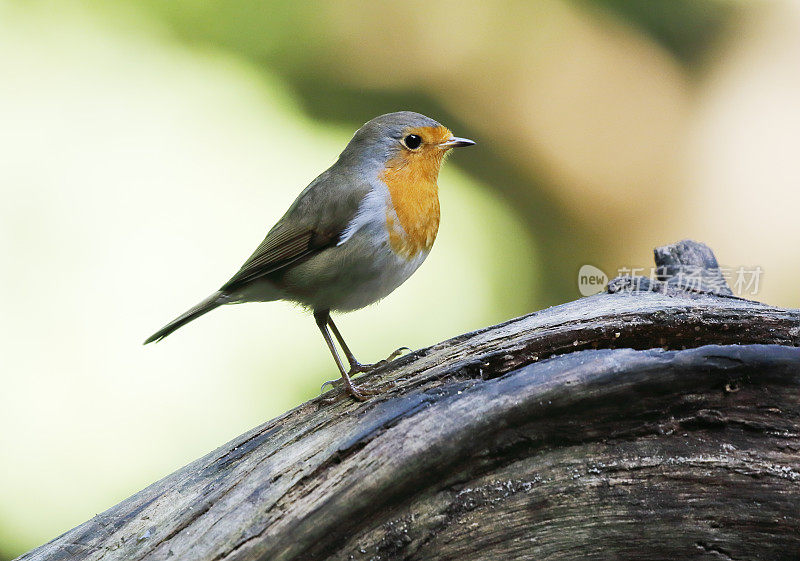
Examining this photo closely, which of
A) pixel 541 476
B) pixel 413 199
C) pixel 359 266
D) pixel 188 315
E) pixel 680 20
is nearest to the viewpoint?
pixel 541 476

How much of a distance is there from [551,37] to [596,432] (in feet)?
10.0

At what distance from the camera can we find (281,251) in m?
2.54

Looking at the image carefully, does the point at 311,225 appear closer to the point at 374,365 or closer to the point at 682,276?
the point at 374,365

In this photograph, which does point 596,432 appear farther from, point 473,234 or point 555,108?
point 555,108

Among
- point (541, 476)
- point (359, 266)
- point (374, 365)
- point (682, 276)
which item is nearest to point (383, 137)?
point (359, 266)

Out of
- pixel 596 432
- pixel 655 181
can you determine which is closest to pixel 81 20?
pixel 655 181

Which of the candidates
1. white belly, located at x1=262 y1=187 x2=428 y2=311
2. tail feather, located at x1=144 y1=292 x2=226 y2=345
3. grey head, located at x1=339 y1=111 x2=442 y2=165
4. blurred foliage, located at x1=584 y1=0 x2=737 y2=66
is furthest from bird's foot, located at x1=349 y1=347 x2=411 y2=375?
blurred foliage, located at x1=584 y1=0 x2=737 y2=66

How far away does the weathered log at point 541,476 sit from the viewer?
179cm

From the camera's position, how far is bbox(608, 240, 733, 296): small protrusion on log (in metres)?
2.48

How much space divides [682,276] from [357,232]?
3.57 ft

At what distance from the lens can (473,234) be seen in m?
4.10

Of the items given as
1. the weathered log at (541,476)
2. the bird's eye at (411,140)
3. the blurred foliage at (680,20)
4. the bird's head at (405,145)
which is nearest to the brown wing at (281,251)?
the bird's head at (405,145)

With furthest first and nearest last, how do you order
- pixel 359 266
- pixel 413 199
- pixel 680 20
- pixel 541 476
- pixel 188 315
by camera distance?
pixel 680 20 < pixel 188 315 < pixel 413 199 < pixel 359 266 < pixel 541 476

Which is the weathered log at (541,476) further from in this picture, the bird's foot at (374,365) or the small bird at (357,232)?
the bird's foot at (374,365)
